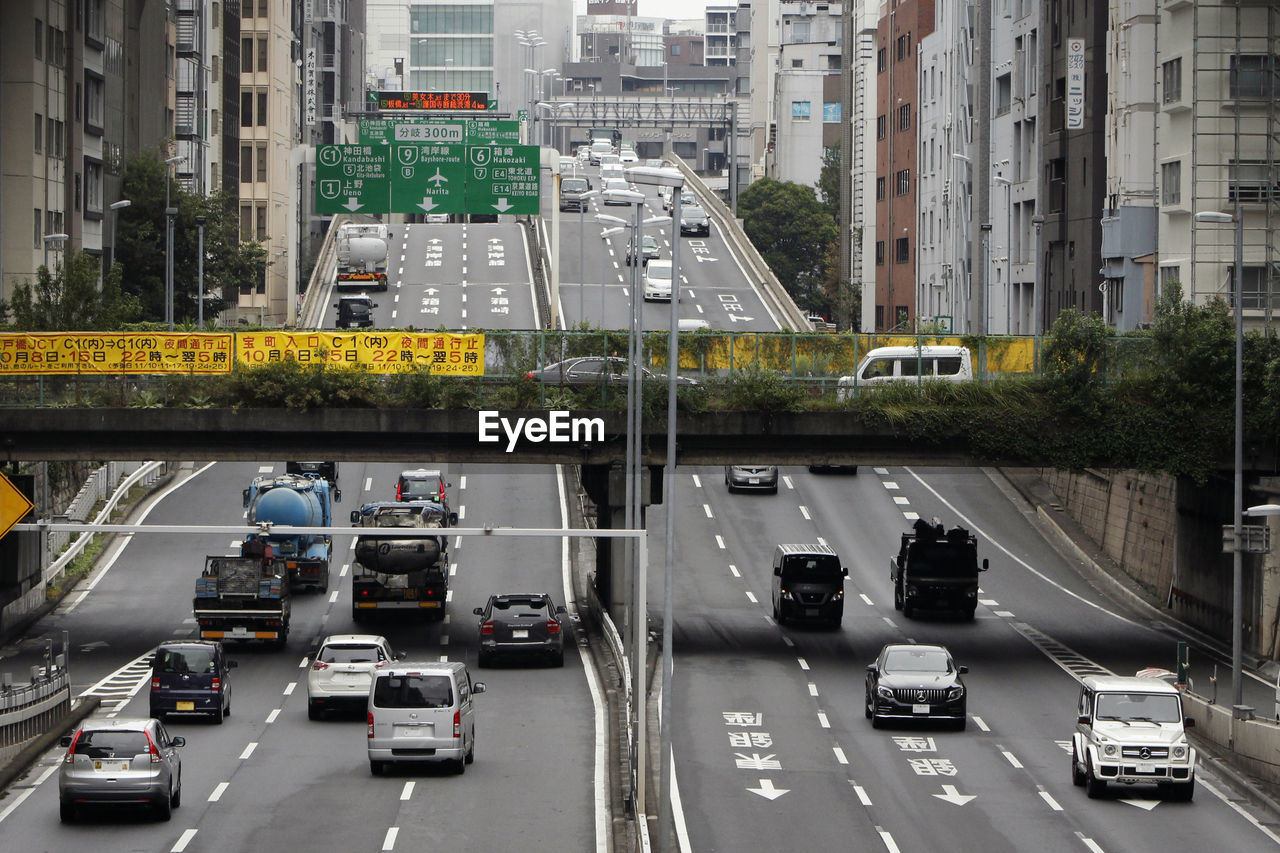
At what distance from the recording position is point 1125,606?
190 feet

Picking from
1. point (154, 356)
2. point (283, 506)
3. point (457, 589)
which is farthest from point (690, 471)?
point (154, 356)

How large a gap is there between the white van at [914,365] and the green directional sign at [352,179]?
1233 inches

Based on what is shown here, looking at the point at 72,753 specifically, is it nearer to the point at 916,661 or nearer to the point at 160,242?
the point at 916,661

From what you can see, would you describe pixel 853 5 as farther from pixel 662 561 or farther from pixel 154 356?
pixel 154 356

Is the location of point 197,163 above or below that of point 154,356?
above

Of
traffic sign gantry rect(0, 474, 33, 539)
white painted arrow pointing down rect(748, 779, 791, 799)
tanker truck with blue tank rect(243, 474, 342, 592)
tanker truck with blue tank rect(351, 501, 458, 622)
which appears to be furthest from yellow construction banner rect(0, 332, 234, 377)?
traffic sign gantry rect(0, 474, 33, 539)

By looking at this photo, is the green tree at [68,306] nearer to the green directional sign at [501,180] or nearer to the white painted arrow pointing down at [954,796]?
the green directional sign at [501,180]

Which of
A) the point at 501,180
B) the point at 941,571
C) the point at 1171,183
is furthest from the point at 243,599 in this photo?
the point at 1171,183

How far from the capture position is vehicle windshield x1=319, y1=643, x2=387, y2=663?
3919 cm

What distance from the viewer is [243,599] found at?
153ft

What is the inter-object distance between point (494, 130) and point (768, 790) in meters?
58.4

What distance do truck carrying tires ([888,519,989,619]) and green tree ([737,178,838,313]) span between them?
395 feet

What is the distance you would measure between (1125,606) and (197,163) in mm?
72230

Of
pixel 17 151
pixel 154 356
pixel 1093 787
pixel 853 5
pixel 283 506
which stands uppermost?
pixel 853 5
